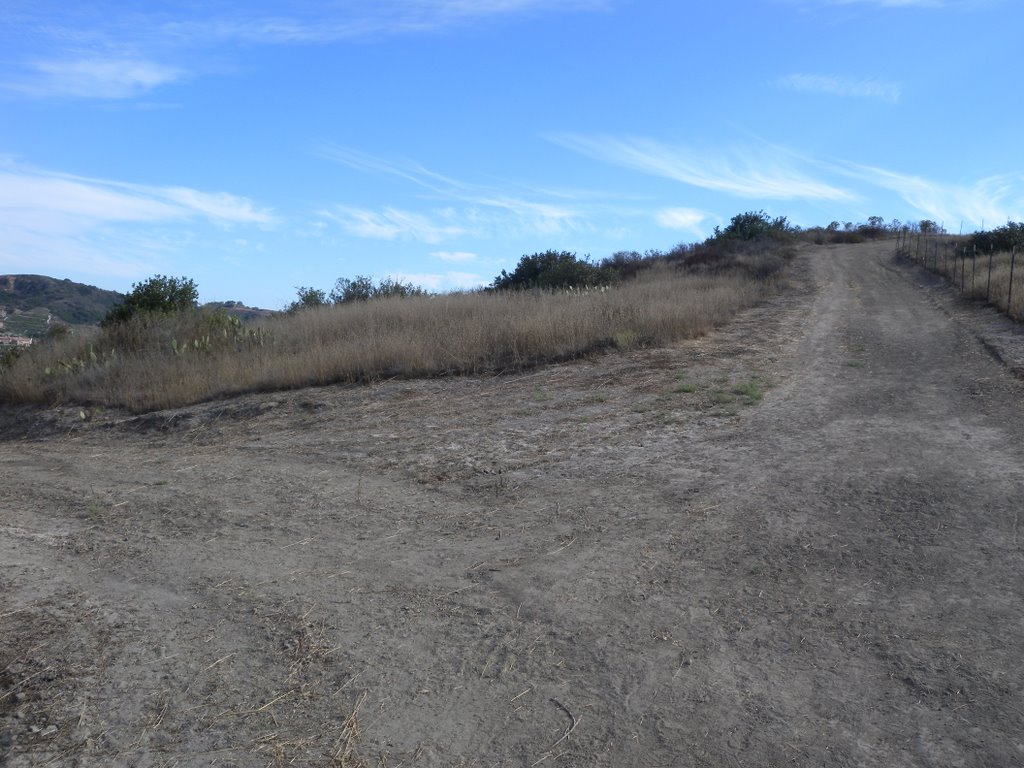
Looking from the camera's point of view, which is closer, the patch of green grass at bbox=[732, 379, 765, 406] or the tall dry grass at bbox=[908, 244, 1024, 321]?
the patch of green grass at bbox=[732, 379, 765, 406]

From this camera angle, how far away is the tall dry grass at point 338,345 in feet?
42.2

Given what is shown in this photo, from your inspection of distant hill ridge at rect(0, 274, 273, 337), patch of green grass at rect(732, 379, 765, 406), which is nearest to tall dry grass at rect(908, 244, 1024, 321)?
patch of green grass at rect(732, 379, 765, 406)

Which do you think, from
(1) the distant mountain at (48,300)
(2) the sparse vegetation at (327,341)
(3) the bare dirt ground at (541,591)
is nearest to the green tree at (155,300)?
(2) the sparse vegetation at (327,341)

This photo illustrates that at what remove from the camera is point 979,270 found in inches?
915

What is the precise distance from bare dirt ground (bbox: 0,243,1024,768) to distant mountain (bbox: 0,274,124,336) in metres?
27.0

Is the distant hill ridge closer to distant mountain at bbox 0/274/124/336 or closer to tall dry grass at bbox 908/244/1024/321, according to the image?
distant mountain at bbox 0/274/124/336

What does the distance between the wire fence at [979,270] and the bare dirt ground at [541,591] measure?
850cm

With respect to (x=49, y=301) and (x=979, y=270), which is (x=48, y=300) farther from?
(x=979, y=270)

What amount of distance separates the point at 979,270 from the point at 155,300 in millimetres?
20877

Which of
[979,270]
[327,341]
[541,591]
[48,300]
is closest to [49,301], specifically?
[48,300]

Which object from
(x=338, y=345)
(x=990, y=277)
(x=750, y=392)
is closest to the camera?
(x=750, y=392)

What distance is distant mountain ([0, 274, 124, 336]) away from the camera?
3366 centimetres

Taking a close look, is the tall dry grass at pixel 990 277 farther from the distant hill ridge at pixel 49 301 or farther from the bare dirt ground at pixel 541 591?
the distant hill ridge at pixel 49 301

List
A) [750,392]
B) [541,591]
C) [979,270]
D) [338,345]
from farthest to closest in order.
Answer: [979,270], [338,345], [750,392], [541,591]
